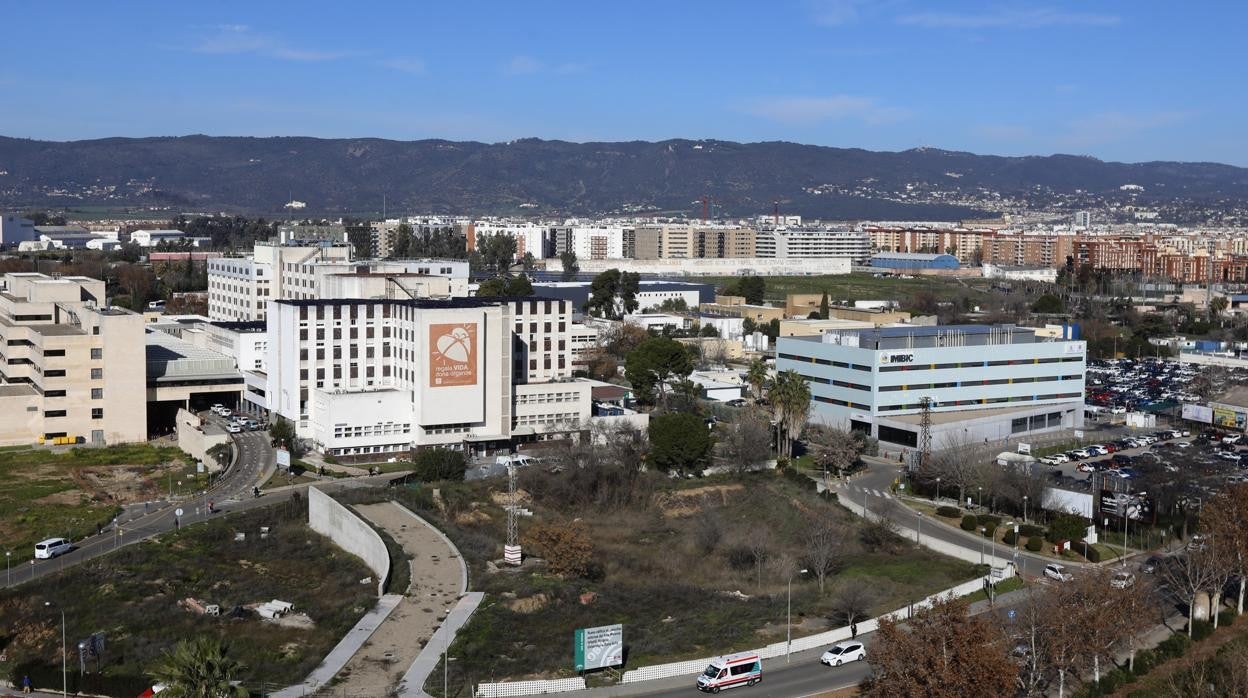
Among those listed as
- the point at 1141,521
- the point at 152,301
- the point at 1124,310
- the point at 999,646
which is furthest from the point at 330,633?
the point at 1124,310

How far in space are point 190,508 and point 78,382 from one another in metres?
9.02

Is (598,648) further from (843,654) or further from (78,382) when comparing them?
(78,382)

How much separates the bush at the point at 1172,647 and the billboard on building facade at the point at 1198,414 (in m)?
21.6

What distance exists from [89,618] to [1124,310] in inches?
2552

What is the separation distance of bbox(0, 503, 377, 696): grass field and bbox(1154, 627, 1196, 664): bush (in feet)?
38.5

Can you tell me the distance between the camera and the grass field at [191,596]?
1772 centimetres

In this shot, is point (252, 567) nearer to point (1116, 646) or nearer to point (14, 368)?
point (1116, 646)

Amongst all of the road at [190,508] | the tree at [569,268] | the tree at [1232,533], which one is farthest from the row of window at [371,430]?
the tree at [569,268]

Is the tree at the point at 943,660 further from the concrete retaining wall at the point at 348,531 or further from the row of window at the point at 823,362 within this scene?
the row of window at the point at 823,362

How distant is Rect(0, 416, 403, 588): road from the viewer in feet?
76.6

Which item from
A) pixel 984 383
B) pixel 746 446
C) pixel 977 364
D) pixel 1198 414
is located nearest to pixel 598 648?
pixel 746 446

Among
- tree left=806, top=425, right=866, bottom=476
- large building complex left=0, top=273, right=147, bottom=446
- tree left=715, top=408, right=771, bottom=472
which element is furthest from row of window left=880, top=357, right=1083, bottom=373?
large building complex left=0, top=273, right=147, bottom=446

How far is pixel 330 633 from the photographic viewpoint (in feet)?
61.5

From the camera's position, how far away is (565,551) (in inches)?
851
